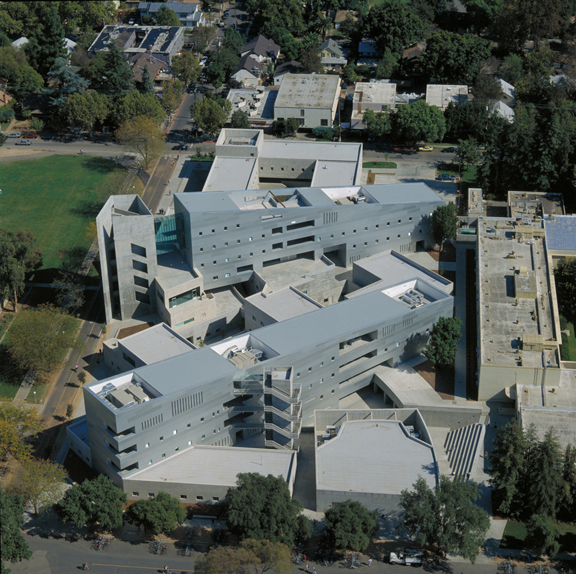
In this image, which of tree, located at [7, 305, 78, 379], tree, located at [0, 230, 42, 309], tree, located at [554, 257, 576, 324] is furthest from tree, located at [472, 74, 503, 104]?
tree, located at [7, 305, 78, 379]

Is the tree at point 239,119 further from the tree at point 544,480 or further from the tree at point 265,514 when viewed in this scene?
the tree at point 544,480

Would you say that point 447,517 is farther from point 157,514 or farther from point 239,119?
point 239,119

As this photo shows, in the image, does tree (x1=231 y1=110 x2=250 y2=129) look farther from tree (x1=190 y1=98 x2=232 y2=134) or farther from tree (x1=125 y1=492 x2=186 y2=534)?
tree (x1=125 y1=492 x2=186 y2=534)

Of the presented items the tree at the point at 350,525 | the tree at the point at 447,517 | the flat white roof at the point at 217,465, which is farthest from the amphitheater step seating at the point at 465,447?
the flat white roof at the point at 217,465

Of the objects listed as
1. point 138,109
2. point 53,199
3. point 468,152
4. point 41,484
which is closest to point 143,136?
point 138,109

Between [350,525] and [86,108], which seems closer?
[350,525]

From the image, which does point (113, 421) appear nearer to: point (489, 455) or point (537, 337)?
point (489, 455)
